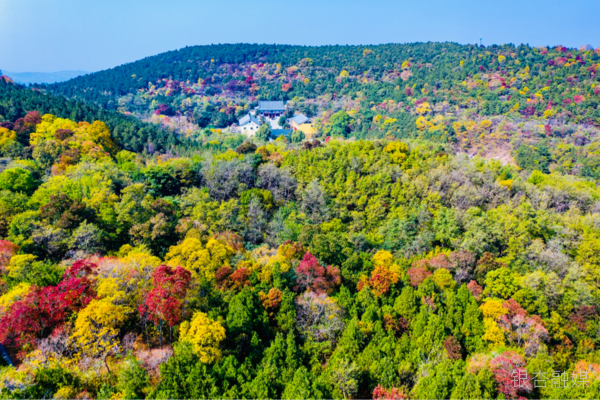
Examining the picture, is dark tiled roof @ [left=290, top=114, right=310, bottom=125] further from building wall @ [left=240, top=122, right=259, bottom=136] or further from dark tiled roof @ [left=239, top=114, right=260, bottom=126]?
building wall @ [left=240, top=122, right=259, bottom=136]

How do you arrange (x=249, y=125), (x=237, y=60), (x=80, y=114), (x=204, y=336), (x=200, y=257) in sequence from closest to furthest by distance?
(x=204, y=336), (x=200, y=257), (x=80, y=114), (x=249, y=125), (x=237, y=60)

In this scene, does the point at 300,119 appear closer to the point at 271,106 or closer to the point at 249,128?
the point at 271,106

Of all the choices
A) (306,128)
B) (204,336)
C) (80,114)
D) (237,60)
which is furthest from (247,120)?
(204,336)

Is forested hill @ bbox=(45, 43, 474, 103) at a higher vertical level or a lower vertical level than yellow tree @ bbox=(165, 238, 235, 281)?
higher

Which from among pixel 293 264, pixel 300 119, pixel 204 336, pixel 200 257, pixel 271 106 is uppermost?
pixel 271 106

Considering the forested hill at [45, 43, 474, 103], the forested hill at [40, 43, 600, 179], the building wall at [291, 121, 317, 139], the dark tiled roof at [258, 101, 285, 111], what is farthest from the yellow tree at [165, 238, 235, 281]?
the forested hill at [45, 43, 474, 103]

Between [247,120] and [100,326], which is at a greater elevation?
[247,120]

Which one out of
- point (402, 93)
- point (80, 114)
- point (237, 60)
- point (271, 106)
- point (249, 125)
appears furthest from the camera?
point (237, 60)
